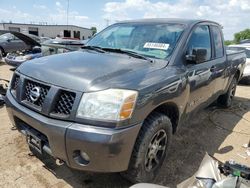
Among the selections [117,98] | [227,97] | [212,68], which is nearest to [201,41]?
[212,68]

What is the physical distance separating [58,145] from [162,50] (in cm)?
171

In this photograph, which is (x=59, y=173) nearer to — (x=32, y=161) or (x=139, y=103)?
(x=32, y=161)

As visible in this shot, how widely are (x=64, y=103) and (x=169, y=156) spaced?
1.83 m

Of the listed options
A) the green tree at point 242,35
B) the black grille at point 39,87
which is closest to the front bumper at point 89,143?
the black grille at point 39,87

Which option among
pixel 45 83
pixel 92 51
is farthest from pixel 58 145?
pixel 92 51

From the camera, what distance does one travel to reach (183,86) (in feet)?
10.4

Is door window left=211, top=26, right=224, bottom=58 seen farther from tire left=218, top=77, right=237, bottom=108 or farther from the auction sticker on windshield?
the auction sticker on windshield

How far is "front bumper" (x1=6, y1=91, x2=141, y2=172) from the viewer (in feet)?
7.33

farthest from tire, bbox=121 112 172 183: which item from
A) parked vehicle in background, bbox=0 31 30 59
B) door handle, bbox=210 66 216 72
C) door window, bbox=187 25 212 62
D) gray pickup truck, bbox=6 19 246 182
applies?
parked vehicle in background, bbox=0 31 30 59

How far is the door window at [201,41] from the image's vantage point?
3538 mm

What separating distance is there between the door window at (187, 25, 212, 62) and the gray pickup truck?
0.7 inches

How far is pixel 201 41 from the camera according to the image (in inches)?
156

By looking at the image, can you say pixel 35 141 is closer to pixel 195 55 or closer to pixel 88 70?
pixel 88 70

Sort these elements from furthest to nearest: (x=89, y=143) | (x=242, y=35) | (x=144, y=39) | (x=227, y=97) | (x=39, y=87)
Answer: (x=242, y=35) → (x=227, y=97) → (x=144, y=39) → (x=39, y=87) → (x=89, y=143)
